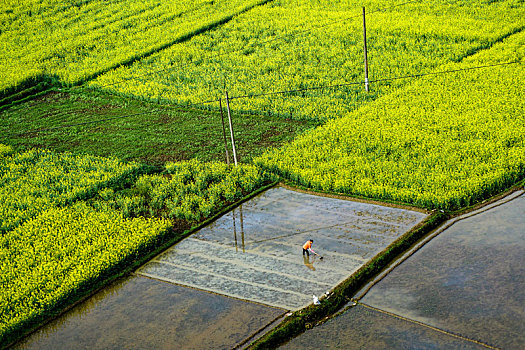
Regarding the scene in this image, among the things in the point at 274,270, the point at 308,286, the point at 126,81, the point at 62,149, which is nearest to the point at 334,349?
the point at 308,286

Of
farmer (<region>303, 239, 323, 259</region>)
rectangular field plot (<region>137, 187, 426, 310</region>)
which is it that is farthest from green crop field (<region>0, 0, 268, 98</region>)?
farmer (<region>303, 239, 323, 259</region>)

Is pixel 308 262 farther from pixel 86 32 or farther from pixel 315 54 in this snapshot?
pixel 86 32

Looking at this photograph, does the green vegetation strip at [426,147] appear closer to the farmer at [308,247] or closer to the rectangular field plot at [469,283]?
the rectangular field plot at [469,283]

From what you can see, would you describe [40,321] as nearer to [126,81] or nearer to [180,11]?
[126,81]

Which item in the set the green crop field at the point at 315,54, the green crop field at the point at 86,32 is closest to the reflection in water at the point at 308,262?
the green crop field at the point at 315,54

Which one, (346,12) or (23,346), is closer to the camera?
(23,346)

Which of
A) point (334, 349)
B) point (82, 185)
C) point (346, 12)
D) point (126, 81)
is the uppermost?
point (346, 12)
